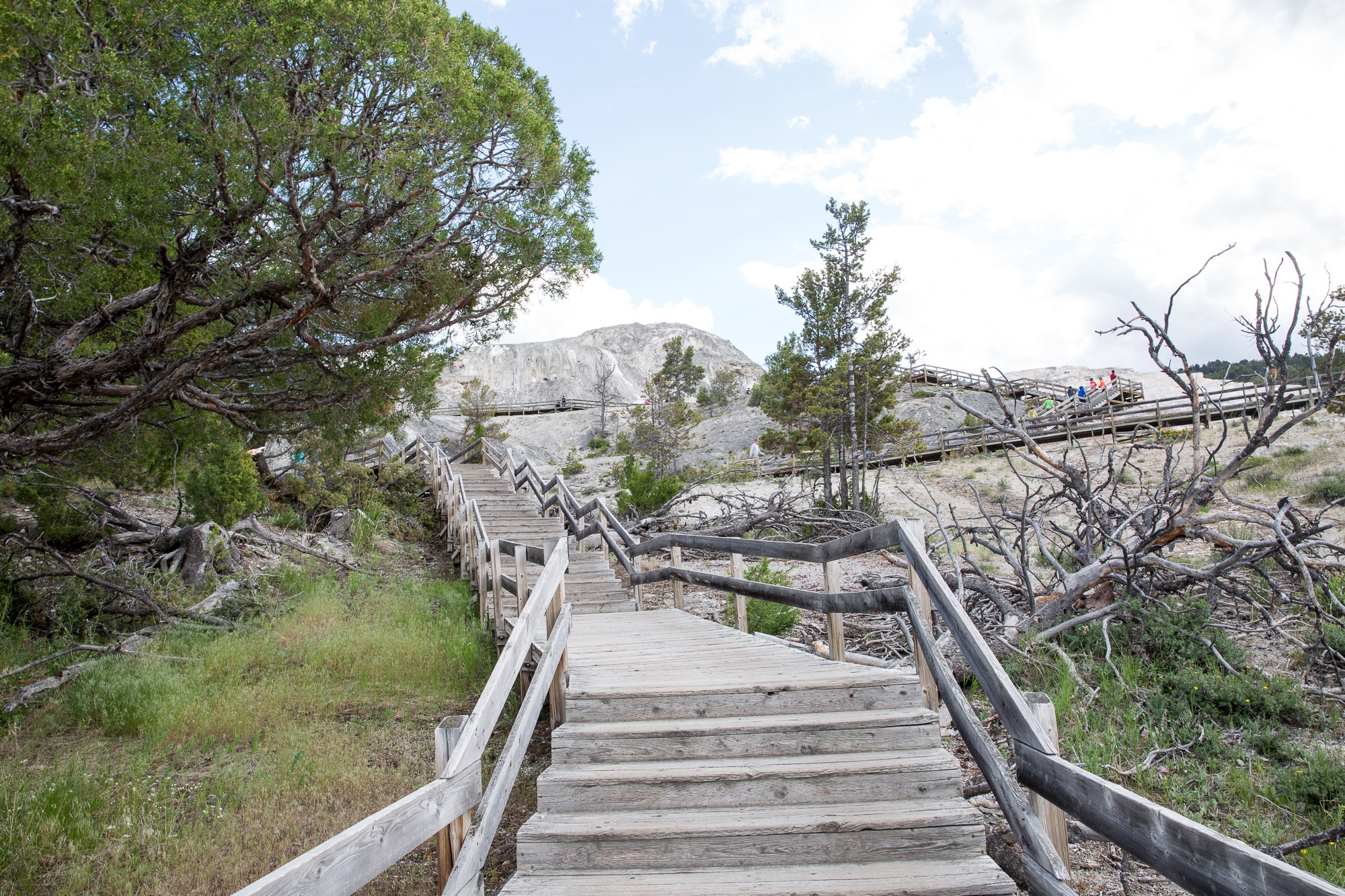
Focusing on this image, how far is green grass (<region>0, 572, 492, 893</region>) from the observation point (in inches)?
159

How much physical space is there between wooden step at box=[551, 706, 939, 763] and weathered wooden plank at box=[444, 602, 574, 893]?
344 millimetres

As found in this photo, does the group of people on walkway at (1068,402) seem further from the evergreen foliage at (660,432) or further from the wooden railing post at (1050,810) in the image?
the evergreen foliage at (660,432)

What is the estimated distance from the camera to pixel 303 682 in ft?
22.5

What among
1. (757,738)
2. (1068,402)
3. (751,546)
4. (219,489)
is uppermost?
(1068,402)

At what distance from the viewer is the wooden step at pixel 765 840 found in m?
3.08

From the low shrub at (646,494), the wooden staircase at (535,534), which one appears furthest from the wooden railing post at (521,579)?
the low shrub at (646,494)

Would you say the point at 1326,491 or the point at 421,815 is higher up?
the point at 421,815

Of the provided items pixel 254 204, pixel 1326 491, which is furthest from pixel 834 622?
pixel 1326 491

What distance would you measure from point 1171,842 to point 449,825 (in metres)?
2.56

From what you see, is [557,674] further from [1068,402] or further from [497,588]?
[1068,402]

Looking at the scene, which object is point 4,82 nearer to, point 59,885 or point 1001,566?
point 59,885

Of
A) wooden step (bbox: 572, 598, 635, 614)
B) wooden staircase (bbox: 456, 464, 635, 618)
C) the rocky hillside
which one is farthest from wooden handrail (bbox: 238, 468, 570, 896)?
the rocky hillside

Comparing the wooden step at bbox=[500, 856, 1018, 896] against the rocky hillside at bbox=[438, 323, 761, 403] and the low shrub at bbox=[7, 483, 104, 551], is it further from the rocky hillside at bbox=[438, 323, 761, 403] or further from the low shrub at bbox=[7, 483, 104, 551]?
the rocky hillside at bbox=[438, 323, 761, 403]

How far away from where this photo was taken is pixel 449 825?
2.92m
